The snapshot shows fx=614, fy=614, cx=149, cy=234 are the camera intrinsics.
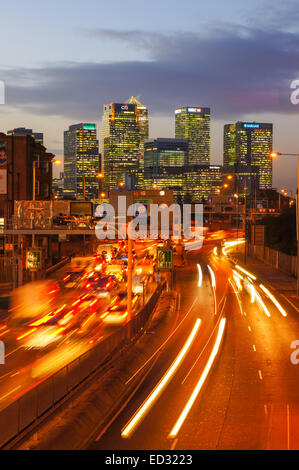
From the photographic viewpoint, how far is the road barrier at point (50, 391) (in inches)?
657

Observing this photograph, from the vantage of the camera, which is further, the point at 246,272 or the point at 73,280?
the point at 246,272

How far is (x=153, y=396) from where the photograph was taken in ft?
72.3

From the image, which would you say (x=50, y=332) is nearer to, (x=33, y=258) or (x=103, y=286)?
(x=33, y=258)

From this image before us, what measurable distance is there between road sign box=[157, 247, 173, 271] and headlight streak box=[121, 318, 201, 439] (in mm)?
15657

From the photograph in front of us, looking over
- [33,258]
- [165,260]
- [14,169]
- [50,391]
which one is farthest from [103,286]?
[50,391]

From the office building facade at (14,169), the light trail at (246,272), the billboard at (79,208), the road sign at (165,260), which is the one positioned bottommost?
the light trail at (246,272)

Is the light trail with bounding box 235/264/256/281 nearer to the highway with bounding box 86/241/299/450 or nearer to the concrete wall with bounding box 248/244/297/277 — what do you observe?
the concrete wall with bounding box 248/244/297/277

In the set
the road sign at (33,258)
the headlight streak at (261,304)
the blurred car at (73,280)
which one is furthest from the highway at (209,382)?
the blurred car at (73,280)

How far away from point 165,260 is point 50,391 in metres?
29.7

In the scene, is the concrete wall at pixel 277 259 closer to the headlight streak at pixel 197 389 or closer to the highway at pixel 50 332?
the highway at pixel 50 332

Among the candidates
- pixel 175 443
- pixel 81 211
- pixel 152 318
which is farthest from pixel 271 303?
pixel 175 443

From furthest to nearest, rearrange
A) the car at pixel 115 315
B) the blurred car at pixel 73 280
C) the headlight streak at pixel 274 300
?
the blurred car at pixel 73 280 → the headlight streak at pixel 274 300 → the car at pixel 115 315

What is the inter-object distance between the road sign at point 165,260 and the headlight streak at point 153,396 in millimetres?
15657
